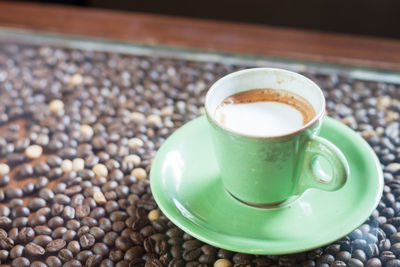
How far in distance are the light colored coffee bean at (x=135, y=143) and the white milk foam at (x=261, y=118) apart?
8.3 inches

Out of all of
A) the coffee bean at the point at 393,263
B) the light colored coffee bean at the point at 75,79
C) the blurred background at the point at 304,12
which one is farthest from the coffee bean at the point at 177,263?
the blurred background at the point at 304,12

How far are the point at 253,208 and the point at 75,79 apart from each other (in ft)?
1.66

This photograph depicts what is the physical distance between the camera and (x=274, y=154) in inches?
23.5

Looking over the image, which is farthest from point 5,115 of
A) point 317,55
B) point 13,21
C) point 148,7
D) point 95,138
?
point 148,7

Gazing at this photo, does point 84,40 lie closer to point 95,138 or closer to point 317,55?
point 95,138

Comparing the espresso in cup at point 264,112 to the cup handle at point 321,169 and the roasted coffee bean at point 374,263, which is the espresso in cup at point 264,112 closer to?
the cup handle at point 321,169

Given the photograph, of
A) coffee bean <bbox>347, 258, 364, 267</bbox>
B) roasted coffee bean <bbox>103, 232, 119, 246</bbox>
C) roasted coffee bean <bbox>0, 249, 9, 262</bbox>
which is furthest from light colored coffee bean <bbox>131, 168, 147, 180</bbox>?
coffee bean <bbox>347, 258, 364, 267</bbox>

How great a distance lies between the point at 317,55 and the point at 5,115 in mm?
615

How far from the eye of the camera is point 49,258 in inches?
25.8

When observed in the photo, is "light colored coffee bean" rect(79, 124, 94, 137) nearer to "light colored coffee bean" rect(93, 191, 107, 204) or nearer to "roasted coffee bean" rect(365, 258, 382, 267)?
"light colored coffee bean" rect(93, 191, 107, 204)

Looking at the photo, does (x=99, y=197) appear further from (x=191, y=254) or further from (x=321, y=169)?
(x=321, y=169)

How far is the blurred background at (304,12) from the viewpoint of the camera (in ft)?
5.09

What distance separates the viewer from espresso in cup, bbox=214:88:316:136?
64 cm

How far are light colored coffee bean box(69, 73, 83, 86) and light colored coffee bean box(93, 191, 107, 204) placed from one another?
311 mm
